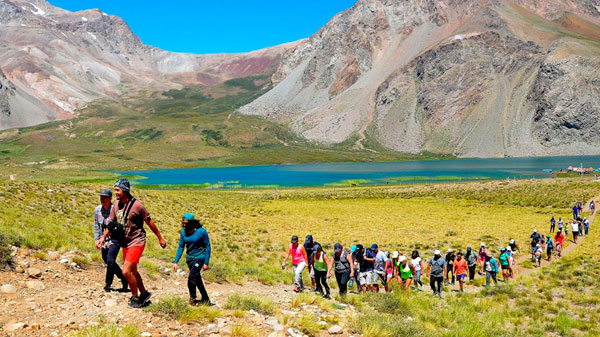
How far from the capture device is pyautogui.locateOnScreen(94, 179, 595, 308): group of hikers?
29.7 feet

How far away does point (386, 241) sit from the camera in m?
31.0

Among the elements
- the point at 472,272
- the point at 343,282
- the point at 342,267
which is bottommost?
the point at 472,272

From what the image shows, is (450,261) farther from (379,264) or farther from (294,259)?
(294,259)

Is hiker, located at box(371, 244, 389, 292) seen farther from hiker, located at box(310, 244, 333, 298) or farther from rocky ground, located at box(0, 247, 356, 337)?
rocky ground, located at box(0, 247, 356, 337)

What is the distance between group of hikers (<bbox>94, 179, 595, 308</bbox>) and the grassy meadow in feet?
2.75

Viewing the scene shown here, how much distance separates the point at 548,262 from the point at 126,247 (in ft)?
84.0

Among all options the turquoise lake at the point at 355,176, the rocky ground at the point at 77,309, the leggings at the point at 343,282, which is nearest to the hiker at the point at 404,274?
the leggings at the point at 343,282

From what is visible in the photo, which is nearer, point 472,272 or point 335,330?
point 335,330

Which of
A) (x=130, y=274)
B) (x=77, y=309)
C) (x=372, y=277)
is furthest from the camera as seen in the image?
(x=372, y=277)

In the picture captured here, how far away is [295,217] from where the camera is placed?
155 ft

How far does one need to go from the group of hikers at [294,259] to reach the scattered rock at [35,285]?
1.64 m

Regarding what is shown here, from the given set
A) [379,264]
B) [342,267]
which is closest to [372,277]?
[379,264]

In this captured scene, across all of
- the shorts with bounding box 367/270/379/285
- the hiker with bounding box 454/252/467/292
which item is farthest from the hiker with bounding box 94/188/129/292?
the hiker with bounding box 454/252/467/292

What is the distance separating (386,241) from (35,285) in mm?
25112
